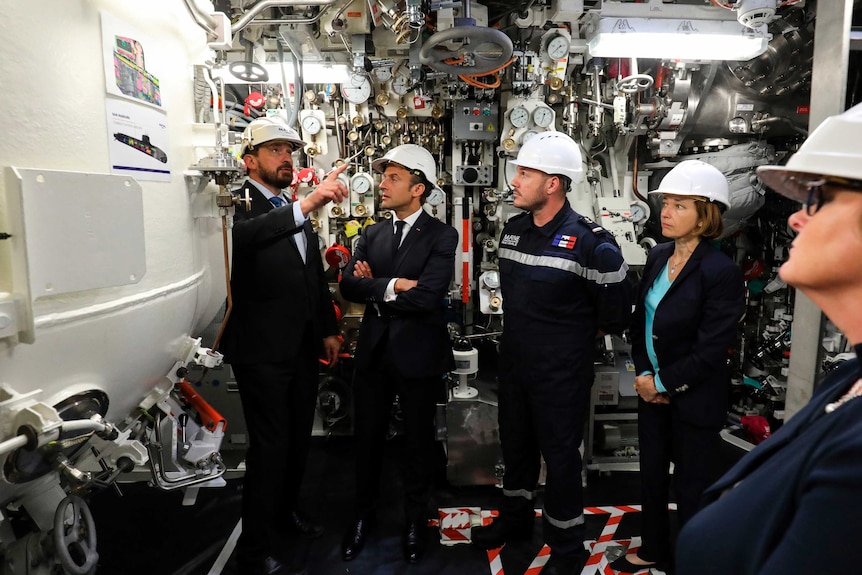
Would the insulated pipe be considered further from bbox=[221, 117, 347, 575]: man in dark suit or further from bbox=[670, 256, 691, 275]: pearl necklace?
bbox=[670, 256, 691, 275]: pearl necklace

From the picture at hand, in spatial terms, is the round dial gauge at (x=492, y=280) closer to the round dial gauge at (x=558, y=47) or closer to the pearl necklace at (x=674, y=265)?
the pearl necklace at (x=674, y=265)

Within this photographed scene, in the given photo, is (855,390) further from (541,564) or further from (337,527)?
(337,527)

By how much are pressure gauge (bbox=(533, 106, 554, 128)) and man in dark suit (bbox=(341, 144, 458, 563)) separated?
1.24 m

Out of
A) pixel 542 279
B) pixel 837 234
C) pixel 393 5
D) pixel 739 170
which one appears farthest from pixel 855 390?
pixel 739 170

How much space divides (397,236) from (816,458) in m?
2.23

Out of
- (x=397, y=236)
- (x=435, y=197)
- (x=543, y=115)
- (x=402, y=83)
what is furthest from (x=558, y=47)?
(x=397, y=236)

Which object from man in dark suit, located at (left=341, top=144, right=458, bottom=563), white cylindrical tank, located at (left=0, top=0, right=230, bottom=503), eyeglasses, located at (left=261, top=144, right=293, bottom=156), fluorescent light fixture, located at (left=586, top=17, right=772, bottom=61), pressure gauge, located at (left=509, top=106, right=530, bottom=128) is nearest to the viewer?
white cylindrical tank, located at (left=0, top=0, right=230, bottom=503)

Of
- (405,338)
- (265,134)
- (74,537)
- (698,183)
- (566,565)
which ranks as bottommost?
(566,565)

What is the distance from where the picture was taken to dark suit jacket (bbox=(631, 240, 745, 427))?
2.22m

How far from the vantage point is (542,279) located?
2438mm

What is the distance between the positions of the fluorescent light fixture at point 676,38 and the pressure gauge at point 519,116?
58 centimetres

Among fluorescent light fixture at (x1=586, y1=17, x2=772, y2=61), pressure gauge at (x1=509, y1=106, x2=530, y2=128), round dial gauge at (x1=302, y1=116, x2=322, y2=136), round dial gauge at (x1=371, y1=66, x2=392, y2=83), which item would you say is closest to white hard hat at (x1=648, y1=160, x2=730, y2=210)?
fluorescent light fixture at (x1=586, y1=17, x2=772, y2=61)

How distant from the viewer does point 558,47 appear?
341cm

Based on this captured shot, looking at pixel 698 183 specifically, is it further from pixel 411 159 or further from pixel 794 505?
pixel 794 505
